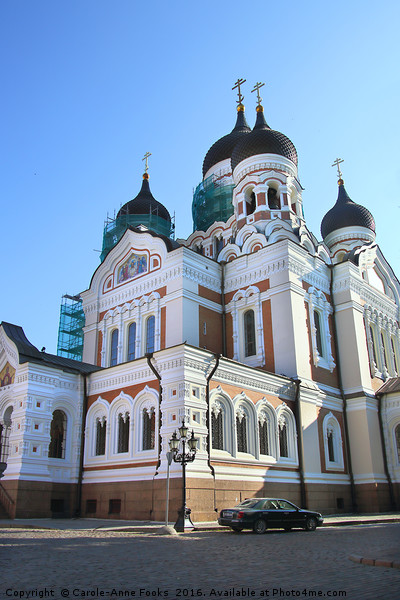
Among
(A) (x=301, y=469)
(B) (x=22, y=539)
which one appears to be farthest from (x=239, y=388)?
(B) (x=22, y=539)

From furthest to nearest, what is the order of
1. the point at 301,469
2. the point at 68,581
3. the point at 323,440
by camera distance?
1. the point at 323,440
2. the point at 301,469
3. the point at 68,581

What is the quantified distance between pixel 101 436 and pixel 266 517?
27.2 feet

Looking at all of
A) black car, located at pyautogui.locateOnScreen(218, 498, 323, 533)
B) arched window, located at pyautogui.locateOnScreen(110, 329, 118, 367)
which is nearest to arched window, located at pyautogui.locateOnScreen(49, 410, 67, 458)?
arched window, located at pyautogui.locateOnScreen(110, 329, 118, 367)

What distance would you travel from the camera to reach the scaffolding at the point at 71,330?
33688 mm

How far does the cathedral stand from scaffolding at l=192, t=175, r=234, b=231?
5.40ft

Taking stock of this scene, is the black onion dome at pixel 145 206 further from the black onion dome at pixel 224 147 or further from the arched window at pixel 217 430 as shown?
the arched window at pixel 217 430

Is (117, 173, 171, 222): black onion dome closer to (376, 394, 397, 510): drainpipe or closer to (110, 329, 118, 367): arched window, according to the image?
(110, 329, 118, 367): arched window

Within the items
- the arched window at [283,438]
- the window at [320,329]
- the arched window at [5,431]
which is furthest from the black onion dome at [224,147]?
the arched window at [5,431]

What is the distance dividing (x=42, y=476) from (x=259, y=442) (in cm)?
734

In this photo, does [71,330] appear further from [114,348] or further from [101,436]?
[101,436]

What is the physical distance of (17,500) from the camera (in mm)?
17109

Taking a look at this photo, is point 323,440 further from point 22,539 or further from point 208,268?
point 22,539

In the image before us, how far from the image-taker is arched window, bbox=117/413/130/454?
1842 cm

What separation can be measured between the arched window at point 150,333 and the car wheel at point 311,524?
1094 cm
